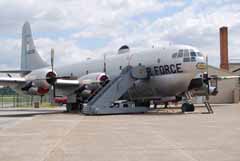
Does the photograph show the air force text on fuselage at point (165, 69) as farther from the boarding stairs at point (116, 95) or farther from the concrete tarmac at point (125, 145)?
the concrete tarmac at point (125, 145)

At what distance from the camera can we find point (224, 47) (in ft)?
222

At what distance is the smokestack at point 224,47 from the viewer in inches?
2667

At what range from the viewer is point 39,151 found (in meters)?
A: 11.3

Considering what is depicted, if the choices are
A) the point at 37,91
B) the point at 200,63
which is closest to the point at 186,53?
the point at 200,63

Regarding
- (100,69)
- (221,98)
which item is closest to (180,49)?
(100,69)

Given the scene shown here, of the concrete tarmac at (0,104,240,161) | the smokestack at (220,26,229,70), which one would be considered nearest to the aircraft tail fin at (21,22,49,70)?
the concrete tarmac at (0,104,240,161)

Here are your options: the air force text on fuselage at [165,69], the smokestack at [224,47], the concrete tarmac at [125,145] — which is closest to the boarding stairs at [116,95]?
the air force text on fuselage at [165,69]

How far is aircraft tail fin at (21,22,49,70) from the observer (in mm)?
43562

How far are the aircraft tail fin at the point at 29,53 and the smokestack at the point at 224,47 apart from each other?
33375mm

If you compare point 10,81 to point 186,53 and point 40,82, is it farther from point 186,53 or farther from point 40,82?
point 186,53

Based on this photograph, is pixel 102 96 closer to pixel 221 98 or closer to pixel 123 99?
pixel 123 99

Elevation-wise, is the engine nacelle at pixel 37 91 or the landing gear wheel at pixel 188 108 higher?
the engine nacelle at pixel 37 91

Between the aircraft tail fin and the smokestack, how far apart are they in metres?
33.4

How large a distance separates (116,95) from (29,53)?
640 inches
